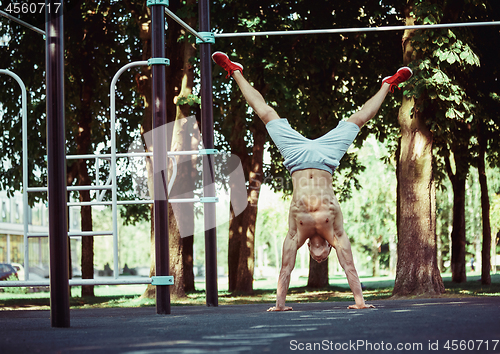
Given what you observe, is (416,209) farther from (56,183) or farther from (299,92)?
(56,183)

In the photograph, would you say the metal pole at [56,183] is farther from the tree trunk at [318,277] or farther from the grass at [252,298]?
the tree trunk at [318,277]

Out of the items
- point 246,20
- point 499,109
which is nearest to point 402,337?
point 246,20

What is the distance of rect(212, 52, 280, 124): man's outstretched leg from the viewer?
7.64 m

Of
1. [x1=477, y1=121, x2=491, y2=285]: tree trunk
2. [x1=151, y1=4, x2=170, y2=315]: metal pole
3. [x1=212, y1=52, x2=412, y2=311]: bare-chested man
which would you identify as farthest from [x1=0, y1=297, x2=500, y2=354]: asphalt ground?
[x1=477, y1=121, x2=491, y2=285]: tree trunk

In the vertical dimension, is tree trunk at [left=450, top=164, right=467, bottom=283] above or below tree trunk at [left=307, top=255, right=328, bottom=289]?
above

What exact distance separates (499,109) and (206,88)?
10517 millimetres

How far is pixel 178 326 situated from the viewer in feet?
18.1

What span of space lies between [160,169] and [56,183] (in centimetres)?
167

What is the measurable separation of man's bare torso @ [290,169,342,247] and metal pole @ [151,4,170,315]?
1.47 meters

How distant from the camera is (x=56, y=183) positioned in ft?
19.5

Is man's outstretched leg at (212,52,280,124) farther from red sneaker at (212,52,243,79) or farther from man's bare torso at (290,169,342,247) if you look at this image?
man's bare torso at (290,169,342,247)

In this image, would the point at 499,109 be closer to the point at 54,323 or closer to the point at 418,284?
the point at 418,284

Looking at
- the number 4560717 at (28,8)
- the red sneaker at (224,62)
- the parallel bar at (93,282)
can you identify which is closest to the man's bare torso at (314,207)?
the parallel bar at (93,282)

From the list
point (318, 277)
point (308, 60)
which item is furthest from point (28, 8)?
point (318, 277)
